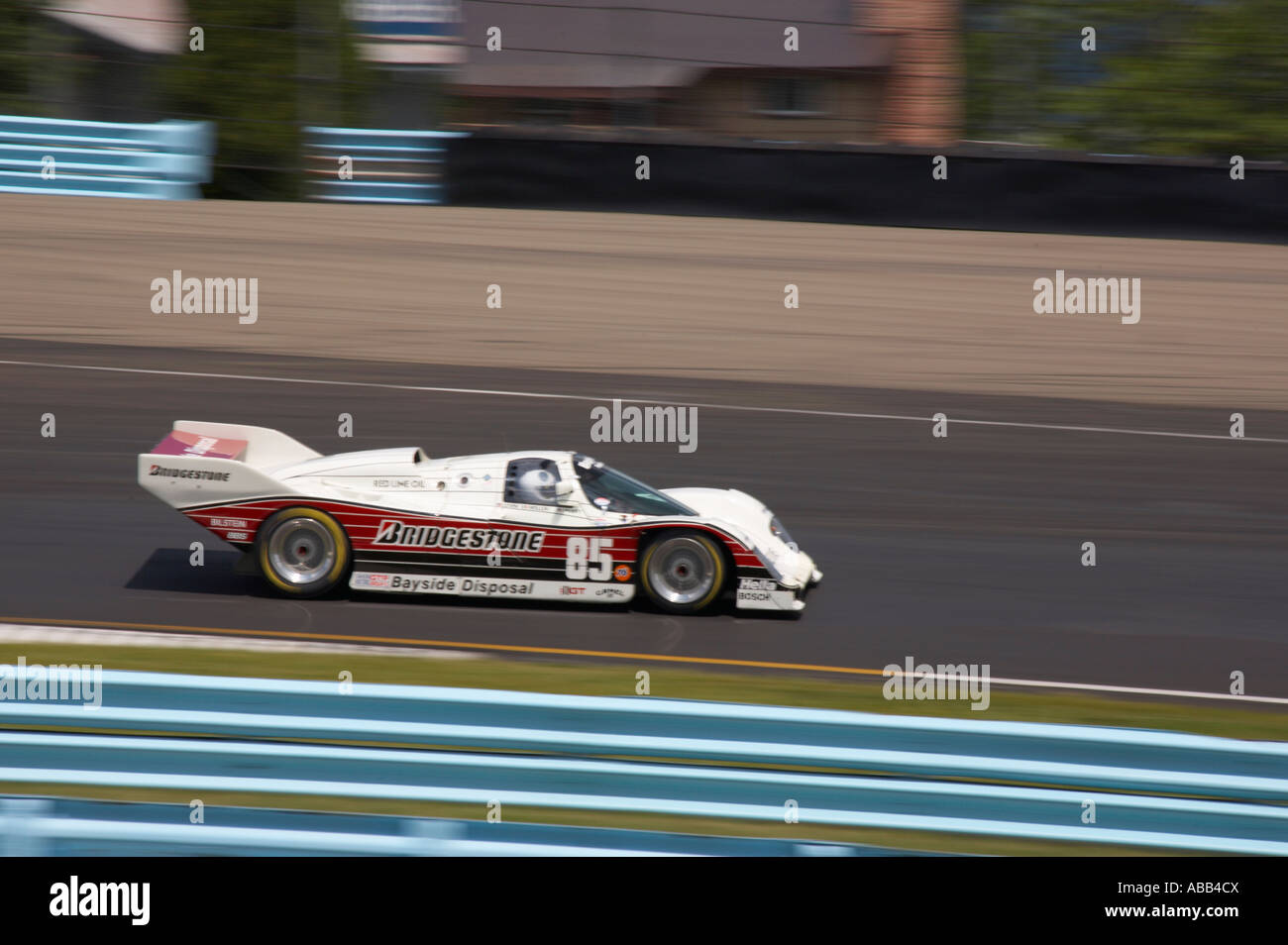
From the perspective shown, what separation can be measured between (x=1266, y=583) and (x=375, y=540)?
23.1 feet

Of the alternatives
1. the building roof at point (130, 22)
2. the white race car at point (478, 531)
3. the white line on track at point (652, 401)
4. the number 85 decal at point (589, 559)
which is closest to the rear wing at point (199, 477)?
the white race car at point (478, 531)

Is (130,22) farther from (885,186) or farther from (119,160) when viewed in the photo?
(885,186)

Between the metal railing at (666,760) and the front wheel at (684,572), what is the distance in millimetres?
2159

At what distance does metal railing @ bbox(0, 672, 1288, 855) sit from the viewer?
21.0 ft

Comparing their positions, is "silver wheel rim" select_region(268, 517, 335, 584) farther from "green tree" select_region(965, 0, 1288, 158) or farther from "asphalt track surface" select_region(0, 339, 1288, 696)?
"green tree" select_region(965, 0, 1288, 158)

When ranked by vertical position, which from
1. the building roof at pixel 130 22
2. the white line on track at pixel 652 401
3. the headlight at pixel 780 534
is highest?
the building roof at pixel 130 22

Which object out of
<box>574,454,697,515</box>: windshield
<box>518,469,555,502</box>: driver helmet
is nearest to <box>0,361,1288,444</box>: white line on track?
<box>574,454,697,515</box>: windshield

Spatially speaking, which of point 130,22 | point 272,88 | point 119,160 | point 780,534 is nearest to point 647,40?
point 272,88

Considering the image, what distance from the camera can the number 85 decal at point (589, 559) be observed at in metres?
9.39

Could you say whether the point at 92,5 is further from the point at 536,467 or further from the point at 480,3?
the point at 536,467

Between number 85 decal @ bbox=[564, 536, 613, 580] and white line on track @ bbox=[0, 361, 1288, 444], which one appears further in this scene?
white line on track @ bbox=[0, 361, 1288, 444]

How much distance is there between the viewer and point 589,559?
9445 mm

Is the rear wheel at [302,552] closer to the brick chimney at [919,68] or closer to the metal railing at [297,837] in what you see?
the metal railing at [297,837]
